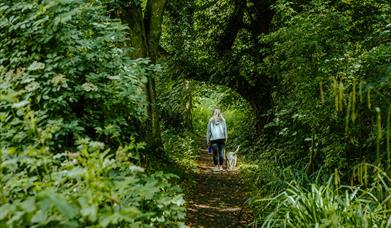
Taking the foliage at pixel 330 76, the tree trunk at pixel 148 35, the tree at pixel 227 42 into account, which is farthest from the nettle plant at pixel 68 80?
the tree at pixel 227 42

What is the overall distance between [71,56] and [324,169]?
463 cm

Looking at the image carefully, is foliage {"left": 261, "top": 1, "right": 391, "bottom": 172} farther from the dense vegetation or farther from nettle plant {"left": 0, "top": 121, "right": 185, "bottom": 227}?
nettle plant {"left": 0, "top": 121, "right": 185, "bottom": 227}

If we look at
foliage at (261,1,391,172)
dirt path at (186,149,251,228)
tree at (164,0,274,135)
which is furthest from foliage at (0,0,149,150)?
tree at (164,0,274,135)

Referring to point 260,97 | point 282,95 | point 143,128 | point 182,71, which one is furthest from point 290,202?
point 182,71

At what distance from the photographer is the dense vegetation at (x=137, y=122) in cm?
278

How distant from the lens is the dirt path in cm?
638

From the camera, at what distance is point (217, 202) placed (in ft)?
25.3

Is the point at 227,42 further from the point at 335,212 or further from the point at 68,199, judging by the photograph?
the point at 68,199

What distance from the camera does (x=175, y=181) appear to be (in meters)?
7.91

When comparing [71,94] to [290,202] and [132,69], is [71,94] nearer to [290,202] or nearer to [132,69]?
[132,69]

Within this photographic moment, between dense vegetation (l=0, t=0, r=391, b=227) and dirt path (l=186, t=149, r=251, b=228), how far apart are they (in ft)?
1.23

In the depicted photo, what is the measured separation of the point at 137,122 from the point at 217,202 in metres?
2.14

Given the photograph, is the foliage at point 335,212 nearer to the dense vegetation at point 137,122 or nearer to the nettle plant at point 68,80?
the dense vegetation at point 137,122

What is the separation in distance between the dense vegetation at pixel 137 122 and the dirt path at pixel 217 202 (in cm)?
38
